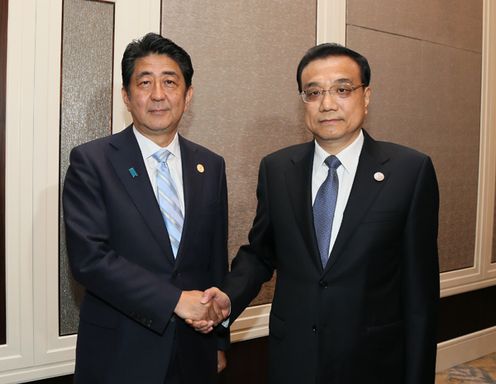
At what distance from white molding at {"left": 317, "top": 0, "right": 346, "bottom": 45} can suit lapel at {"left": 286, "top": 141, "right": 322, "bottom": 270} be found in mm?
1577

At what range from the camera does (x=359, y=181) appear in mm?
1815

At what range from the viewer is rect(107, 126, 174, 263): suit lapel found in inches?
73.2

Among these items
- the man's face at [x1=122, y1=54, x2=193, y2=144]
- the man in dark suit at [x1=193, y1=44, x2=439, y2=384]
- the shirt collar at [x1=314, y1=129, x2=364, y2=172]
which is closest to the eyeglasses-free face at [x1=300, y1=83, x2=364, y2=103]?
the man in dark suit at [x1=193, y1=44, x2=439, y2=384]

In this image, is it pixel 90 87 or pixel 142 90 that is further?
pixel 90 87

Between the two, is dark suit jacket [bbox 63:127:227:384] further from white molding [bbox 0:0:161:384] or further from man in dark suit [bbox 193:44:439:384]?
white molding [bbox 0:0:161:384]

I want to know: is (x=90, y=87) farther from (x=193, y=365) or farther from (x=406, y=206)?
(x=406, y=206)

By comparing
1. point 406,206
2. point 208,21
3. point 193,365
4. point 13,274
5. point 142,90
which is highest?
point 208,21

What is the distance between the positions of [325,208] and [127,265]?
26.4 inches

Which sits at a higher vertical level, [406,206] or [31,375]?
[406,206]

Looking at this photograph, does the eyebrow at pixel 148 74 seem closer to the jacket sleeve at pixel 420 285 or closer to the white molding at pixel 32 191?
the white molding at pixel 32 191

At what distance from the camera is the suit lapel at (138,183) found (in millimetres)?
1859

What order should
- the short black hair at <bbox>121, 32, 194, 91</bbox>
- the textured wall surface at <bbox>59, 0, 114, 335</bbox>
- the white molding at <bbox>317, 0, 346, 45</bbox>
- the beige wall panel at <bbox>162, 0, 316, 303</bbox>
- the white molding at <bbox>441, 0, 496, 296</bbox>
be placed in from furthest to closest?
the white molding at <bbox>441, 0, 496, 296</bbox> → the white molding at <bbox>317, 0, 346, 45</bbox> → the beige wall panel at <bbox>162, 0, 316, 303</bbox> → the textured wall surface at <bbox>59, 0, 114, 335</bbox> → the short black hair at <bbox>121, 32, 194, 91</bbox>

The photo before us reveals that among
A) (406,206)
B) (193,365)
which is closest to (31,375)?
(193,365)

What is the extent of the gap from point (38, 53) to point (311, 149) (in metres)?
1.31
